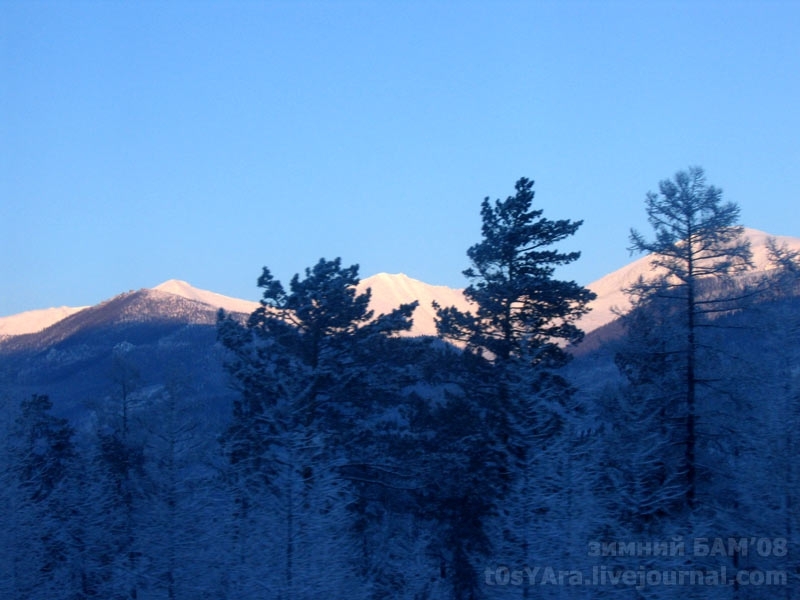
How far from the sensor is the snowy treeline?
10.7 m

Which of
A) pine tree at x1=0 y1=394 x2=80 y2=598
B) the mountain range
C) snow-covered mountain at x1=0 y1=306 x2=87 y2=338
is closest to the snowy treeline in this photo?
pine tree at x1=0 y1=394 x2=80 y2=598

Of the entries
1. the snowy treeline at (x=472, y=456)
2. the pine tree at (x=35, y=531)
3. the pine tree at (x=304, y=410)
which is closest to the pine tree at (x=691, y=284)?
the snowy treeline at (x=472, y=456)

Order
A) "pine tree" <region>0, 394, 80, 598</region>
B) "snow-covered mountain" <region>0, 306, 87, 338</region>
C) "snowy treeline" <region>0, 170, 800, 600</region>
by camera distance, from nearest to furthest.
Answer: "snowy treeline" <region>0, 170, 800, 600</region>
"pine tree" <region>0, 394, 80, 598</region>
"snow-covered mountain" <region>0, 306, 87, 338</region>

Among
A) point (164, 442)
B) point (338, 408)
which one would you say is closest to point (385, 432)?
point (338, 408)

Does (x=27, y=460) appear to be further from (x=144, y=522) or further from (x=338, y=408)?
(x=338, y=408)

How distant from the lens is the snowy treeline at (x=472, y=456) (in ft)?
35.0

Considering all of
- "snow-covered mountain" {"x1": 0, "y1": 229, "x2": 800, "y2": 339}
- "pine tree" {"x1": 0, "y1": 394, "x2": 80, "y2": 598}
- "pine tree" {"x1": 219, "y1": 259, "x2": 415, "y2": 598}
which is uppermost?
"snow-covered mountain" {"x1": 0, "y1": 229, "x2": 800, "y2": 339}

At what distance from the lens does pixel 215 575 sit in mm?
11148

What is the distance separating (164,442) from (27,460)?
3246 millimetres

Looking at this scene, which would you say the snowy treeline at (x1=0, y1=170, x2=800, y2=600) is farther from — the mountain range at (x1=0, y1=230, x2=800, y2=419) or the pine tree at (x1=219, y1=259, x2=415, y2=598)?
the mountain range at (x1=0, y1=230, x2=800, y2=419)

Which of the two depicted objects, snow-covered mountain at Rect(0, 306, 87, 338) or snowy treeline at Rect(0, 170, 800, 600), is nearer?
snowy treeline at Rect(0, 170, 800, 600)

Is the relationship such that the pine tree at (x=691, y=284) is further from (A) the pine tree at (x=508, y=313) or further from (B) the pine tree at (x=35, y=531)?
(B) the pine tree at (x=35, y=531)

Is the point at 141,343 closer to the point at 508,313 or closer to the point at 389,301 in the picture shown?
the point at 389,301

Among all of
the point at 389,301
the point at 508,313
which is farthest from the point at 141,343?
the point at 508,313
